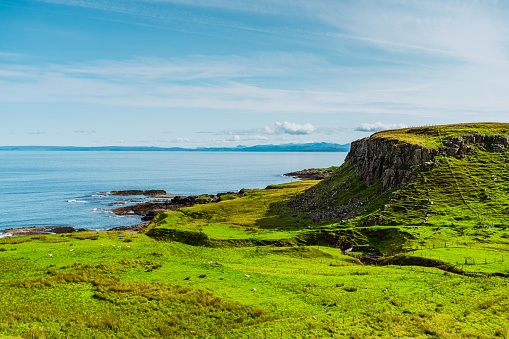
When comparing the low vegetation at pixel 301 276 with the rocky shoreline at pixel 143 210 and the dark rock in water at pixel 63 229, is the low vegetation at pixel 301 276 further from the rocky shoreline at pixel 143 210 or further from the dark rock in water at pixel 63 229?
the dark rock in water at pixel 63 229

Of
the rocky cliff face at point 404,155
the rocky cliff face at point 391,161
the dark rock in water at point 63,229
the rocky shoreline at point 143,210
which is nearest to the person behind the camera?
the rocky cliff face at point 391,161

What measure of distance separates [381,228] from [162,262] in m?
48.0

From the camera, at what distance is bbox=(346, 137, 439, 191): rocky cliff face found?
102875 mm

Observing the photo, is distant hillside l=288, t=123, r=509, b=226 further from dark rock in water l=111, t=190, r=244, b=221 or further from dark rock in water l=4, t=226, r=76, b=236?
dark rock in water l=4, t=226, r=76, b=236

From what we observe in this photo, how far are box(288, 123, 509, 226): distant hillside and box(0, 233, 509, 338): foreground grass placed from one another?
36.1 meters

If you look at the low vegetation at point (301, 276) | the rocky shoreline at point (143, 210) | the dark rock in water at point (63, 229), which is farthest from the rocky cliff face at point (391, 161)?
the dark rock in water at point (63, 229)

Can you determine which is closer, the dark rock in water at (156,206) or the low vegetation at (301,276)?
the low vegetation at (301,276)

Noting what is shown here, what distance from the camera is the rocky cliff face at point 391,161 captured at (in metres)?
103

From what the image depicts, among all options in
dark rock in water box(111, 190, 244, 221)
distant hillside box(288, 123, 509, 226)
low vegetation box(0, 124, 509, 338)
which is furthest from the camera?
dark rock in water box(111, 190, 244, 221)

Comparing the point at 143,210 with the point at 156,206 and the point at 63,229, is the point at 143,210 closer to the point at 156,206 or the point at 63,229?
the point at 156,206

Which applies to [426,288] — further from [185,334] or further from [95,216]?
[95,216]

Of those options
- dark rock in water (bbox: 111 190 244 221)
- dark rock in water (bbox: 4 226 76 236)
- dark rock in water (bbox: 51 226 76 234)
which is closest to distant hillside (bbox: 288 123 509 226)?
dark rock in water (bbox: 111 190 244 221)

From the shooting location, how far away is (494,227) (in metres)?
77.6

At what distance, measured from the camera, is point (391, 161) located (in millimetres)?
107875
